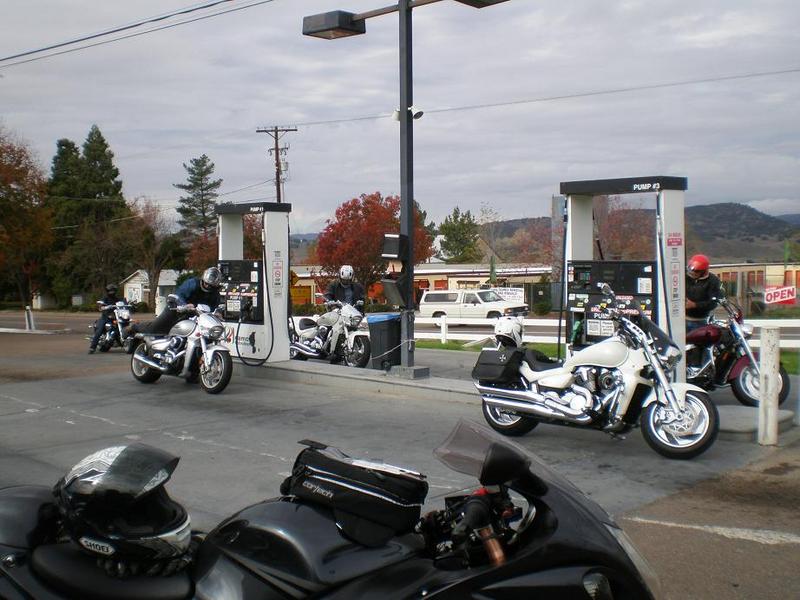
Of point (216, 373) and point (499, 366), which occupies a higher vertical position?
point (499, 366)

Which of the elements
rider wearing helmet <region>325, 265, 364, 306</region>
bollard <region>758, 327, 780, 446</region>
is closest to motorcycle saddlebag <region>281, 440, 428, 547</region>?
bollard <region>758, 327, 780, 446</region>

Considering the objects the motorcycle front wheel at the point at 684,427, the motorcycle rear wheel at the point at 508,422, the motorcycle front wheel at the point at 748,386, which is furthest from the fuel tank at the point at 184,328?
the motorcycle front wheel at the point at 748,386

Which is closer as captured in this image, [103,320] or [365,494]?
[365,494]

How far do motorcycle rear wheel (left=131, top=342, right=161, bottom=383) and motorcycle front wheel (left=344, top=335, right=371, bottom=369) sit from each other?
3.49 metres

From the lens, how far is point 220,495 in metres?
6.69

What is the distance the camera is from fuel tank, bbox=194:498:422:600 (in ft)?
8.30

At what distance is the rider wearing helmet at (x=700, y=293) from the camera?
11172 mm

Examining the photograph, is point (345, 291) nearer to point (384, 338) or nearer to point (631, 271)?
point (384, 338)

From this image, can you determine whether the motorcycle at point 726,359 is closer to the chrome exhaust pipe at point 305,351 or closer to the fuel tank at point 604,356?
the fuel tank at point 604,356

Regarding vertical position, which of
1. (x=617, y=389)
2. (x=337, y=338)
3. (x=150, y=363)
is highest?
(x=617, y=389)

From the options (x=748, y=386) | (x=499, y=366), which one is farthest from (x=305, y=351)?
(x=748, y=386)

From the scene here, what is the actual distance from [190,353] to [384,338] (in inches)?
130

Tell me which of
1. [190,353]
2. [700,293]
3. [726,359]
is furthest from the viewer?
[190,353]

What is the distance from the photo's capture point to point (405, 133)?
12.5 metres
